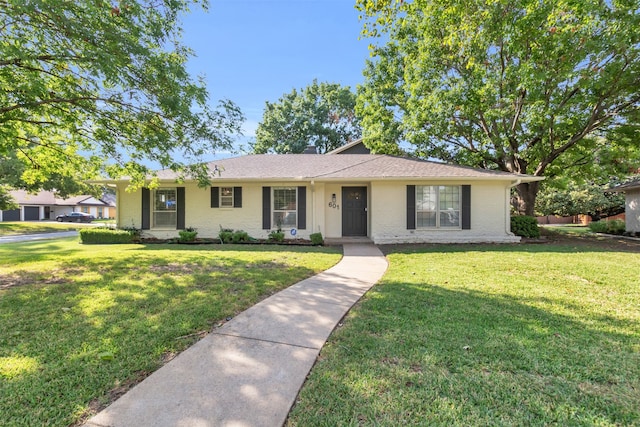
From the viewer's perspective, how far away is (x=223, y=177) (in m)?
10.8

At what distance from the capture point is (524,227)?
1158 centimetres

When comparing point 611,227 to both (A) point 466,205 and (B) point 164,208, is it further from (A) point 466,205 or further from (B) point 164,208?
(B) point 164,208

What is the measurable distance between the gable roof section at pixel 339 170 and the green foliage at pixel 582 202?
16054mm

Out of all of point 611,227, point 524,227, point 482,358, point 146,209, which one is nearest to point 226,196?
point 146,209

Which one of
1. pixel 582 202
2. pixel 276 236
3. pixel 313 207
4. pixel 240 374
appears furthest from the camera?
pixel 582 202

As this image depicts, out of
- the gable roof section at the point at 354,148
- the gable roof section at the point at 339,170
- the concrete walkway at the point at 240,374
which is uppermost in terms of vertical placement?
the gable roof section at the point at 354,148

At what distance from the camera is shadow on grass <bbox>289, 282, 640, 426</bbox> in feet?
6.47

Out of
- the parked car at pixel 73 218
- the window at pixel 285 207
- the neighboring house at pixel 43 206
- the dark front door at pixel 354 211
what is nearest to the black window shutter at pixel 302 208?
the window at pixel 285 207

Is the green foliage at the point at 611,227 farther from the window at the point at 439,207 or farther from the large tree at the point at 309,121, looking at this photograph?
the large tree at the point at 309,121

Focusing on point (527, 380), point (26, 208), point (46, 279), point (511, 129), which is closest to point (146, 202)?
point (46, 279)

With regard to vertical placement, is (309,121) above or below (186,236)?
above

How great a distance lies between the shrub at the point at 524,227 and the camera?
11555mm

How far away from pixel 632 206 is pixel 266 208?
1773 cm

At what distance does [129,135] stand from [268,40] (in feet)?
19.4
